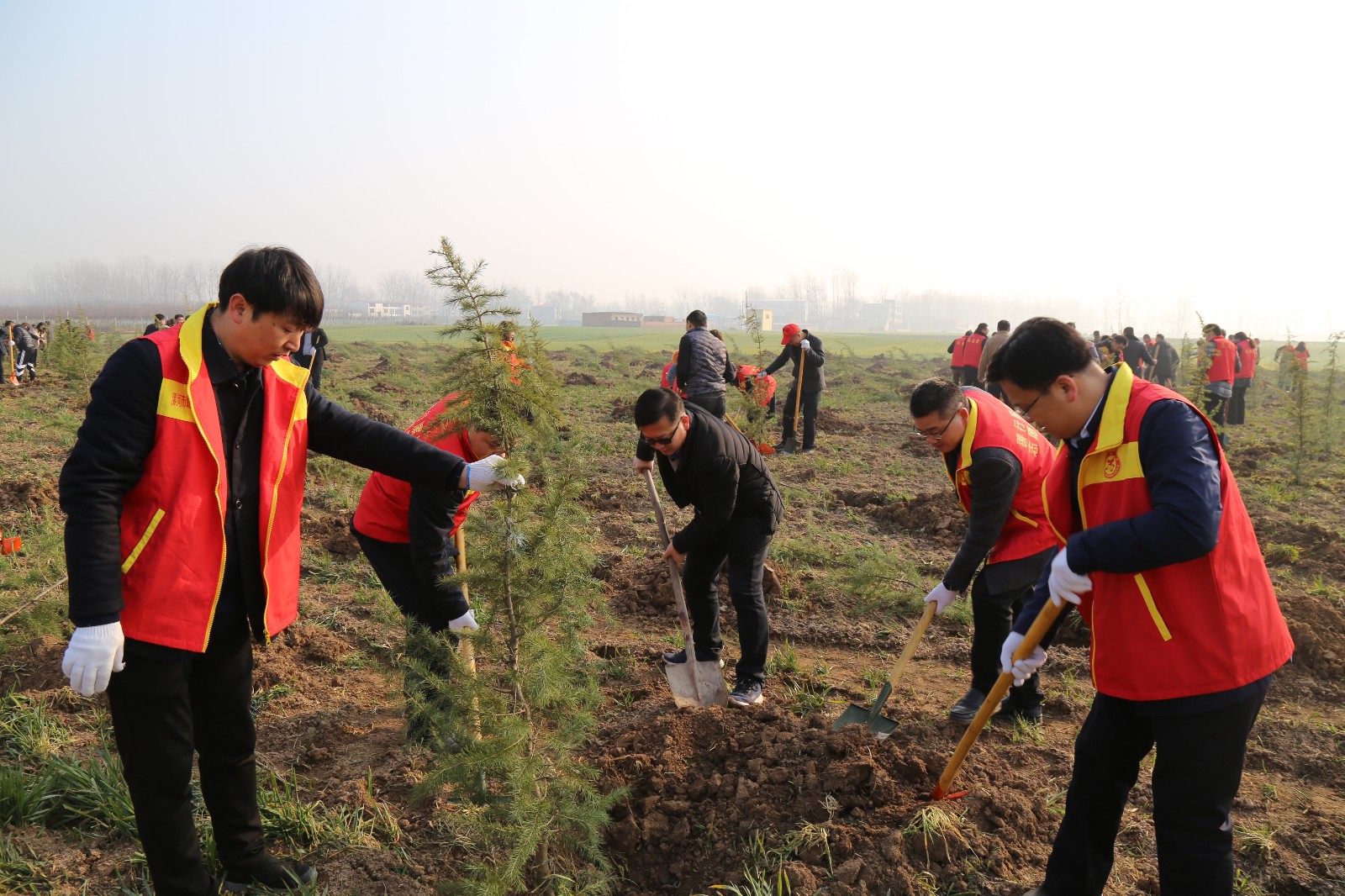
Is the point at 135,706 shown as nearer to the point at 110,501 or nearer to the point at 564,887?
the point at 110,501

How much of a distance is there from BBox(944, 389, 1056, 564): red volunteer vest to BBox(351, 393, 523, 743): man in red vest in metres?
2.25

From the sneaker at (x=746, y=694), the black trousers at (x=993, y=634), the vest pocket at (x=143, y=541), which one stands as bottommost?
the sneaker at (x=746, y=694)

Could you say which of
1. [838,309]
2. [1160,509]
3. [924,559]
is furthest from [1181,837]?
[838,309]

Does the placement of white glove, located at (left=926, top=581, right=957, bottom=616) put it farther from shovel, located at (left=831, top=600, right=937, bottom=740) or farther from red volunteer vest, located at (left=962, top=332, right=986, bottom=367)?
red volunteer vest, located at (left=962, top=332, right=986, bottom=367)

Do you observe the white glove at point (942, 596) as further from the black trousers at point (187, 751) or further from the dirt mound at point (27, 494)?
the dirt mound at point (27, 494)

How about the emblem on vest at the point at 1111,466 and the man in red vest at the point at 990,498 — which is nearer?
the emblem on vest at the point at 1111,466

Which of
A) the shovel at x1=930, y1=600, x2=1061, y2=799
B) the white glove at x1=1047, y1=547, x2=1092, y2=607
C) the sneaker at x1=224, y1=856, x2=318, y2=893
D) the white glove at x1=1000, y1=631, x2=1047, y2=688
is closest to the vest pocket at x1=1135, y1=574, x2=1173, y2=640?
the white glove at x1=1047, y1=547, x2=1092, y2=607

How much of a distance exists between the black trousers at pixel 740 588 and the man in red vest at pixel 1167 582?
2.07 meters

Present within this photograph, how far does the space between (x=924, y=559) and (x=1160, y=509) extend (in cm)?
541

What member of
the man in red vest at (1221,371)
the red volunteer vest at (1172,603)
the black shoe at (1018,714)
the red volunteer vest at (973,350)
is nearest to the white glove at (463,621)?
the red volunteer vest at (1172,603)

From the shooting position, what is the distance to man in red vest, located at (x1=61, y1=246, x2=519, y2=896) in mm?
2162

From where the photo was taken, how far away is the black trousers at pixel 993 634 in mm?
4094

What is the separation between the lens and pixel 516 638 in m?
2.70

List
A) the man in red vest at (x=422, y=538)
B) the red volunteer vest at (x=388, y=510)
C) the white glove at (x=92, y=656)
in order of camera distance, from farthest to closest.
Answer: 1. the red volunteer vest at (x=388, y=510)
2. the man in red vest at (x=422, y=538)
3. the white glove at (x=92, y=656)
